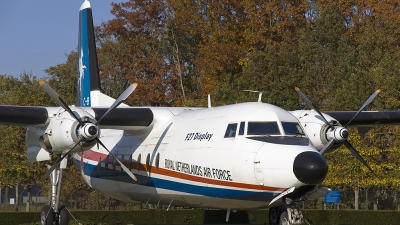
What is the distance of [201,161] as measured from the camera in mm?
17156

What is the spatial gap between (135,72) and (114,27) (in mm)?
4593

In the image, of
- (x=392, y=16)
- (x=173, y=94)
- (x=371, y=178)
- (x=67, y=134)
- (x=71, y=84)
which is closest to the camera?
(x=67, y=134)

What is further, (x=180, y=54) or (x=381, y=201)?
(x=180, y=54)

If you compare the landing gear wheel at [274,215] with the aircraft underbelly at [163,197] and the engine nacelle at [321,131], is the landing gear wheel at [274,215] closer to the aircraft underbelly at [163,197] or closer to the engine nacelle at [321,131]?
the aircraft underbelly at [163,197]

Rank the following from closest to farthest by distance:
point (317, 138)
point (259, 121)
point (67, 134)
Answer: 1. point (259, 121)
2. point (67, 134)
3. point (317, 138)

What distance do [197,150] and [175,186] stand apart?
1384 mm

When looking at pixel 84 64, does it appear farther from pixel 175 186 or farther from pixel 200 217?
pixel 175 186

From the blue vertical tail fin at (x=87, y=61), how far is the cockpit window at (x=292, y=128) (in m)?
9.79

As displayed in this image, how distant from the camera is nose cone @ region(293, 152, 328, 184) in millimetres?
14570

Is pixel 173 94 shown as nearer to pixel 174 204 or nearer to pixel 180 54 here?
pixel 180 54

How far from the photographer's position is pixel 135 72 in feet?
178

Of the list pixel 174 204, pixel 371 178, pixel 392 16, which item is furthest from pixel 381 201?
pixel 174 204

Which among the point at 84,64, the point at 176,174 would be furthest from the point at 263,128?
the point at 84,64

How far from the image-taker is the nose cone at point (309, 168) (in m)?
14.6
